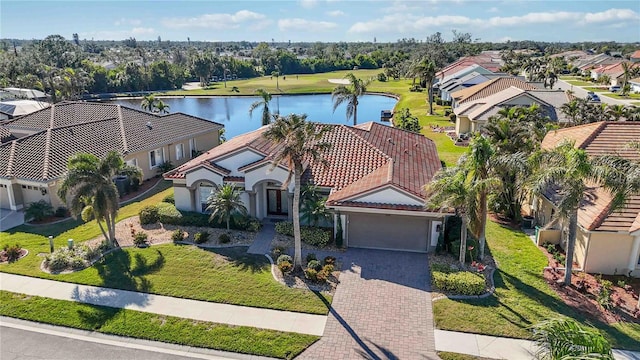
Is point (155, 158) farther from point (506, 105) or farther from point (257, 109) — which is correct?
point (257, 109)

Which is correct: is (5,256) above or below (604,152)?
below

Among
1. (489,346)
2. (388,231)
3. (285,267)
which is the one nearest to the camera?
(489,346)

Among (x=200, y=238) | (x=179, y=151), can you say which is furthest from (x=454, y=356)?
(x=179, y=151)

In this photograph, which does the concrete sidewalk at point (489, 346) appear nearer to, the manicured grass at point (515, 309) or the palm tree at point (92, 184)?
the manicured grass at point (515, 309)

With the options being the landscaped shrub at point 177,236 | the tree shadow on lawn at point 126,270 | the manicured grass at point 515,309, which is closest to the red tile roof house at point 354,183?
the landscaped shrub at point 177,236

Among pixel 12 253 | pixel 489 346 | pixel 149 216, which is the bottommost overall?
pixel 489 346

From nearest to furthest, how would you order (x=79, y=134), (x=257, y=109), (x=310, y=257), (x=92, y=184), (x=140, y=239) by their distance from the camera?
(x=92, y=184) < (x=310, y=257) < (x=140, y=239) < (x=79, y=134) < (x=257, y=109)
